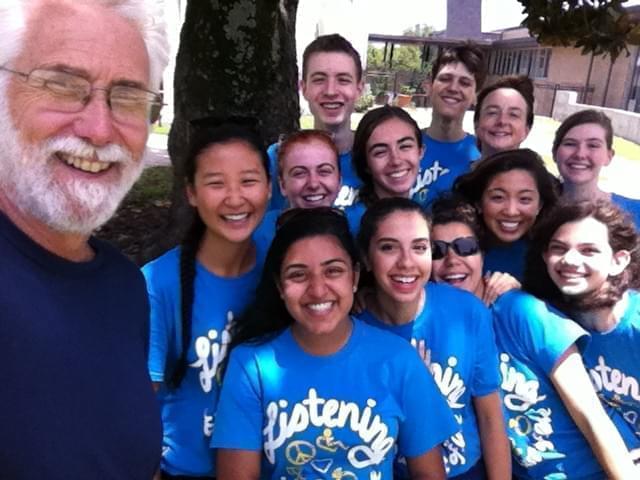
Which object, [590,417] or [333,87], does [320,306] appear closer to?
[590,417]

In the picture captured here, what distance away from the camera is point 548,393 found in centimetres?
228

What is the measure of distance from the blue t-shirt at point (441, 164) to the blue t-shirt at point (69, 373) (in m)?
2.14

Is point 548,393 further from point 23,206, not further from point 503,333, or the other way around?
point 23,206

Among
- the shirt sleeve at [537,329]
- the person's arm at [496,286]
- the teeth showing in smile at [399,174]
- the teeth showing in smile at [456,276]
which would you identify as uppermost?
the teeth showing in smile at [399,174]

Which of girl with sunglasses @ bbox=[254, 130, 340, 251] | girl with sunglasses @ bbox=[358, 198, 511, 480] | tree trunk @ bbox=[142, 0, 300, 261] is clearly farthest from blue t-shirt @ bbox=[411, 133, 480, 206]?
tree trunk @ bbox=[142, 0, 300, 261]

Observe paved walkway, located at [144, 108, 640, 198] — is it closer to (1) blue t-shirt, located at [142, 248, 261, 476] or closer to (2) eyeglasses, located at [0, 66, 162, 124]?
(1) blue t-shirt, located at [142, 248, 261, 476]

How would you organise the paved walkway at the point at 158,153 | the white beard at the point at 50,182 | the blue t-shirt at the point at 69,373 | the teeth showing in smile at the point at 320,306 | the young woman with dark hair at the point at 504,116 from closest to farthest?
the blue t-shirt at the point at 69,373 → the white beard at the point at 50,182 → the teeth showing in smile at the point at 320,306 → the young woman with dark hair at the point at 504,116 → the paved walkway at the point at 158,153

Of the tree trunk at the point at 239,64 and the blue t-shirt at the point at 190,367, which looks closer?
the blue t-shirt at the point at 190,367

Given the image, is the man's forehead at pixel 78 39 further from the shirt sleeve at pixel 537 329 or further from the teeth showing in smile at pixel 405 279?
the shirt sleeve at pixel 537 329

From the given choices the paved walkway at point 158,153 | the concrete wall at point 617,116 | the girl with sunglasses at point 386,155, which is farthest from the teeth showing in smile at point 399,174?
the concrete wall at point 617,116

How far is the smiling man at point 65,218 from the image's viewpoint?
133 cm

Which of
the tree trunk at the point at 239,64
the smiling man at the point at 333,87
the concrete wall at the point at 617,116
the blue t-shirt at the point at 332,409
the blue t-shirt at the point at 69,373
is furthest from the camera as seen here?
the concrete wall at the point at 617,116

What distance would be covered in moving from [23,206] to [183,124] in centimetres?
368

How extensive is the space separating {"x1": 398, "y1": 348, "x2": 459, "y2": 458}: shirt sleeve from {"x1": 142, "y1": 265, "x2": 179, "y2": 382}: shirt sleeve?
2.72ft
